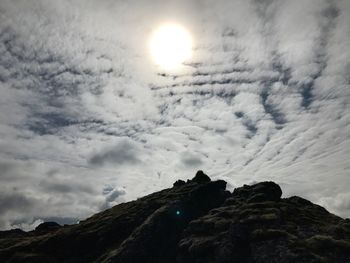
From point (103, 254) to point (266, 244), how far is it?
65.6 meters

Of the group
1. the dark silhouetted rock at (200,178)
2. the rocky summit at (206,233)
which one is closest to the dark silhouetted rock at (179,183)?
the rocky summit at (206,233)

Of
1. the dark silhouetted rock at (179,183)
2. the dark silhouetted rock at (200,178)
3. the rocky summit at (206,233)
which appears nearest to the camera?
the rocky summit at (206,233)

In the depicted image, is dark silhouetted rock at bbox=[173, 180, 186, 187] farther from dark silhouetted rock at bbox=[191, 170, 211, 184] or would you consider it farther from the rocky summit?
dark silhouetted rock at bbox=[191, 170, 211, 184]

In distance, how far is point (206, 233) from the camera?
4422 inches

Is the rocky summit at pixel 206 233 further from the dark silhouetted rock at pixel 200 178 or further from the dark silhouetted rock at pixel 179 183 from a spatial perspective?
the dark silhouetted rock at pixel 179 183

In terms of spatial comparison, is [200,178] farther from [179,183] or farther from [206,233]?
[206,233]

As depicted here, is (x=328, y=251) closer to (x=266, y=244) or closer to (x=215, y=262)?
(x=266, y=244)

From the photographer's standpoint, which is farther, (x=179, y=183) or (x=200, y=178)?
(x=179, y=183)

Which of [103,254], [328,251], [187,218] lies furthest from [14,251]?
[328,251]

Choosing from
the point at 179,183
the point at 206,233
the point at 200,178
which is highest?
the point at 179,183

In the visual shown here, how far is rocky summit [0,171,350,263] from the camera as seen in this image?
84.7m

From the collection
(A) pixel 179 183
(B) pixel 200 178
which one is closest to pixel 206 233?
(B) pixel 200 178

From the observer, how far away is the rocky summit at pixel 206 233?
84.7m

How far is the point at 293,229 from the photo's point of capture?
307 ft
